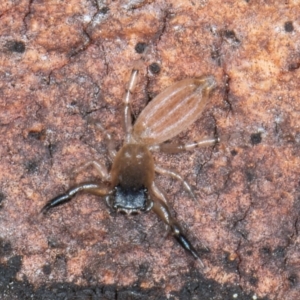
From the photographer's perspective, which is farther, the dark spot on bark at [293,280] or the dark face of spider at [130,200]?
the dark spot on bark at [293,280]

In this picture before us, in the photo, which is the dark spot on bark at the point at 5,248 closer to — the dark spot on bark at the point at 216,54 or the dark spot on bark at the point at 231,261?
the dark spot on bark at the point at 231,261

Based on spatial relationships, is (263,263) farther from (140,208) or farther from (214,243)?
(140,208)

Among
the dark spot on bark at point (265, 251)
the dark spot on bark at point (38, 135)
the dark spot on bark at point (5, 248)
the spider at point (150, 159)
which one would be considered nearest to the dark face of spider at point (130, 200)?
the spider at point (150, 159)

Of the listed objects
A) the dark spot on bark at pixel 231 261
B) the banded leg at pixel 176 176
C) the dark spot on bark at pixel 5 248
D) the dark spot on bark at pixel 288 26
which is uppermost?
the dark spot on bark at pixel 288 26

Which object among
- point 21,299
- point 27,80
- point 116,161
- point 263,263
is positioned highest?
point 27,80

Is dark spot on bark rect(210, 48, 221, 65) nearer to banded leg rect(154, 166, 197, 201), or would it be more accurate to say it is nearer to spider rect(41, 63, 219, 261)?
spider rect(41, 63, 219, 261)

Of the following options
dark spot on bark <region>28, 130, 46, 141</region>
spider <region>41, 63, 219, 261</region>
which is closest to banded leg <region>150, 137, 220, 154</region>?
spider <region>41, 63, 219, 261</region>

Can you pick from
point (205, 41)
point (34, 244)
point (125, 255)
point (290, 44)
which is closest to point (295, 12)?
point (290, 44)
